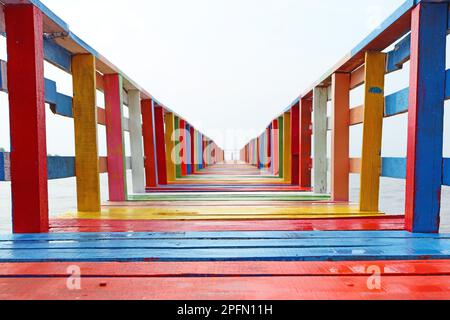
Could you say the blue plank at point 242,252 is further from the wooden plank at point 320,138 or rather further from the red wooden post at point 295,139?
the red wooden post at point 295,139

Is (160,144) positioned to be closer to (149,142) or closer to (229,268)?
(149,142)

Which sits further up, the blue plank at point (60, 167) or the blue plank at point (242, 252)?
the blue plank at point (60, 167)

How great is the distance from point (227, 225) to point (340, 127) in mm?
1746

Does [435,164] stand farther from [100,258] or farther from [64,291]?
[64,291]

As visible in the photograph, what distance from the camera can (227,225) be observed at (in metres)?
2.28

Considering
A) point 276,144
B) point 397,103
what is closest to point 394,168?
point 397,103

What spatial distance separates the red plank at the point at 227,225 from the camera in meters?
2.18

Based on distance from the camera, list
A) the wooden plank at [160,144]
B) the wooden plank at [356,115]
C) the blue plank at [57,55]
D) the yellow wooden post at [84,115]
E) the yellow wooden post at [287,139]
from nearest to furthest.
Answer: the blue plank at [57,55], the yellow wooden post at [84,115], the wooden plank at [356,115], the wooden plank at [160,144], the yellow wooden post at [287,139]

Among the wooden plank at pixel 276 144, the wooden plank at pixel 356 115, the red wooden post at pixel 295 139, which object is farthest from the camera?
the wooden plank at pixel 276 144

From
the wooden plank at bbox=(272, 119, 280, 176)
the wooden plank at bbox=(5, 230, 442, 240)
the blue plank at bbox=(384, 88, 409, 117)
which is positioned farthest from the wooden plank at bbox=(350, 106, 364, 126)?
the wooden plank at bbox=(272, 119, 280, 176)

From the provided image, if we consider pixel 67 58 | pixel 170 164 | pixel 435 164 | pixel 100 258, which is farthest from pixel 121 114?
pixel 170 164

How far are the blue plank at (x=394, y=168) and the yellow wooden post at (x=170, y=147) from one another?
4812mm

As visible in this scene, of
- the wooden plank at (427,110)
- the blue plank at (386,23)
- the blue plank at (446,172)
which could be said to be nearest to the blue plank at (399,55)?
the blue plank at (386,23)
